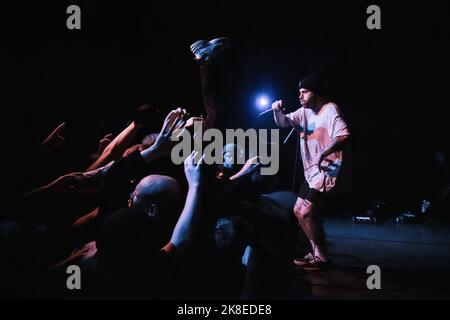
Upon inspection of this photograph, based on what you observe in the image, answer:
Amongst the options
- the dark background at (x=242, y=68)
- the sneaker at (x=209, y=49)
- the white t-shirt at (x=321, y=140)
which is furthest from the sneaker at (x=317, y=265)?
the sneaker at (x=209, y=49)

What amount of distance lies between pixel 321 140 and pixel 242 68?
3.60 metres

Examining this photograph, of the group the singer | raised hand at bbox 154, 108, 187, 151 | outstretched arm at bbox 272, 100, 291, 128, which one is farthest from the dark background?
raised hand at bbox 154, 108, 187, 151

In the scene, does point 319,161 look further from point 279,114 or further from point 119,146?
point 119,146

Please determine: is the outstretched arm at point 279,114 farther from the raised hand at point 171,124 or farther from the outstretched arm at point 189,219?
the outstretched arm at point 189,219

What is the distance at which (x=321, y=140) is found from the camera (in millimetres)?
4762

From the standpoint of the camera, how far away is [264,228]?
2549 millimetres

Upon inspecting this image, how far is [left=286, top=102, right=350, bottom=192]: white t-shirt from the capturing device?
15.0 feet

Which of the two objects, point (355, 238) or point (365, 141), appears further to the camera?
point (365, 141)

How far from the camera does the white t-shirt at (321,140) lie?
4.57 m

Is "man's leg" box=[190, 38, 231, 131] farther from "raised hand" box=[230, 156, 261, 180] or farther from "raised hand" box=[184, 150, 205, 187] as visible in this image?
"raised hand" box=[184, 150, 205, 187]

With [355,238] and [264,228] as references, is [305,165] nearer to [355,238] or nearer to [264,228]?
[355,238]
